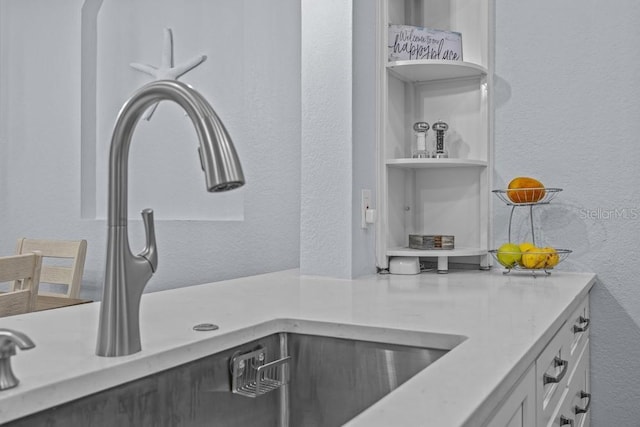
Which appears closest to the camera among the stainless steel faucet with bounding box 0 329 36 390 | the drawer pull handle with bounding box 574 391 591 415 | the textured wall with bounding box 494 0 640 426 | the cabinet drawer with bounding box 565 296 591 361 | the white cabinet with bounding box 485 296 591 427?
the stainless steel faucet with bounding box 0 329 36 390

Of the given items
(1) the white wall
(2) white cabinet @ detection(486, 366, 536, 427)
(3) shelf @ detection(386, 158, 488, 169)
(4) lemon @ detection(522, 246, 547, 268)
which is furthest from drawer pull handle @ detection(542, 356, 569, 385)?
(1) the white wall

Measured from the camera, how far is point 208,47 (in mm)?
2693

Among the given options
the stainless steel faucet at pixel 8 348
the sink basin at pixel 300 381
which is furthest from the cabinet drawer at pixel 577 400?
the stainless steel faucet at pixel 8 348

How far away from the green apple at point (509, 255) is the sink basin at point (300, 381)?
0.84 m

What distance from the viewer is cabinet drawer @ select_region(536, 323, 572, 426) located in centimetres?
111

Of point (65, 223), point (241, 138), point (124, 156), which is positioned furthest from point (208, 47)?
point (124, 156)

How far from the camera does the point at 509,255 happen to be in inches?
71.4

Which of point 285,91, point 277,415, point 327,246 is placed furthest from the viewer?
point 285,91

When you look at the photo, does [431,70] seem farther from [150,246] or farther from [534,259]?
[150,246]

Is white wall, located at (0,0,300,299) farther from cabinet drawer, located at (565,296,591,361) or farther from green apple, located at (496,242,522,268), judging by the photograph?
cabinet drawer, located at (565,296,591,361)

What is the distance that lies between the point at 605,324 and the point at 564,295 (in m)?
0.56

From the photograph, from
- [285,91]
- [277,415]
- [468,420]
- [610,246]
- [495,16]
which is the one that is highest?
[495,16]

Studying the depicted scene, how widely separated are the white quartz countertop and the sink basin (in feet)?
0.06

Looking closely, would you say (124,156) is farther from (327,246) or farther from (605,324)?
(605,324)
